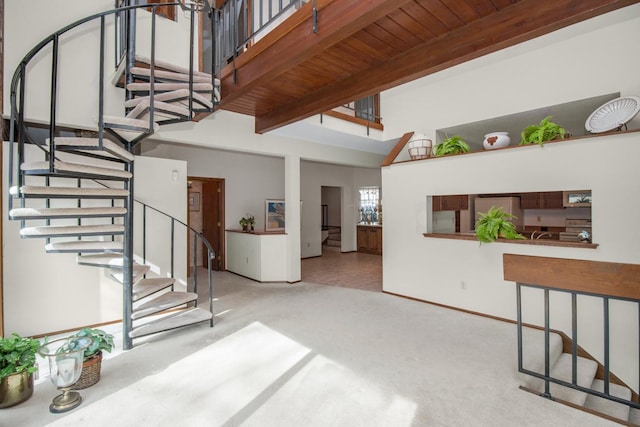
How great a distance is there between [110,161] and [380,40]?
278cm

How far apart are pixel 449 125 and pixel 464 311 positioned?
269 cm

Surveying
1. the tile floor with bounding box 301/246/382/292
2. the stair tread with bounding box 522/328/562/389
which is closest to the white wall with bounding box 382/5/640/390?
the stair tread with bounding box 522/328/562/389

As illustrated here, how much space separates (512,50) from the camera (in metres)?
3.92

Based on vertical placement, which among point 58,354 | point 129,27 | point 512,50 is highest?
point 512,50

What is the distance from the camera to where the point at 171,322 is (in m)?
3.39

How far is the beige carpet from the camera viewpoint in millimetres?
2021

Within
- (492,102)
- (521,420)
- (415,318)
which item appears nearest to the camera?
(521,420)

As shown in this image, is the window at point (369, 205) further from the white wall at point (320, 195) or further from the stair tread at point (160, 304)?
the stair tread at point (160, 304)

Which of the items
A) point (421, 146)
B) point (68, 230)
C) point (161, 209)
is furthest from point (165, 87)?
point (421, 146)

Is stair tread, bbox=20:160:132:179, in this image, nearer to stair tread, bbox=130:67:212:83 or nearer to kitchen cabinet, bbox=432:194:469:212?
stair tread, bbox=130:67:212:83

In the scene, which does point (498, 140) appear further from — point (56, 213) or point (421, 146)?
point (56, 213)

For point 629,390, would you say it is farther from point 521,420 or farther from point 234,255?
point 234,255

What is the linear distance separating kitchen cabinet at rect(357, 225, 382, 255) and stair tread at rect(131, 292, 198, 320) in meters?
5.97

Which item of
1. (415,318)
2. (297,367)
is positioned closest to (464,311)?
(415,318)
